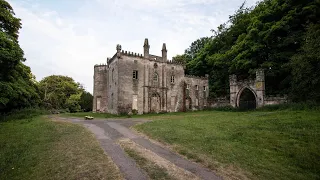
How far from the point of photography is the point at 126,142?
468 inches

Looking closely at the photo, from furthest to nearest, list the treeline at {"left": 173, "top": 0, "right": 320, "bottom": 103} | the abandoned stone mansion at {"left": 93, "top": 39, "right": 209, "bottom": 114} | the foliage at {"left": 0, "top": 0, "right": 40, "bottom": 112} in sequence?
the abandoned stone mansion at {"left": 93, "top": 39, "right": 209, "bottom": 114}
the treeline at {"left": 173, "top": 0, "right": 320, "bottom": 103}
the foliage at {"left": 0, "top": 0, "right": 40, "bottom": 112}

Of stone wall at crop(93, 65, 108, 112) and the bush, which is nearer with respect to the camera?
the bush

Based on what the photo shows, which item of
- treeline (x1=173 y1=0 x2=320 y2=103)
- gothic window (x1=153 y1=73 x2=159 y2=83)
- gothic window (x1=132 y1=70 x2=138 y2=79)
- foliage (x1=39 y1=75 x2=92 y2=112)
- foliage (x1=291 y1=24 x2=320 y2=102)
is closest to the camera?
foliage (x1=291 y1=24 x2=320 y2=102)

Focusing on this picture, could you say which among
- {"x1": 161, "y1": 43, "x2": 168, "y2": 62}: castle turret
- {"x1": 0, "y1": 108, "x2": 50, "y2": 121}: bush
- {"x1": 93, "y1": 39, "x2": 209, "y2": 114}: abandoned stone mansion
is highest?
{"x1": 161, "y1": 43, "x2": 168, "y2": 62}: castle turret

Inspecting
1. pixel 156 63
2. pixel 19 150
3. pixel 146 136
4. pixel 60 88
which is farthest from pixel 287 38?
pixel 60 88

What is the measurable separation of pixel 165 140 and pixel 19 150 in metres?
7.58

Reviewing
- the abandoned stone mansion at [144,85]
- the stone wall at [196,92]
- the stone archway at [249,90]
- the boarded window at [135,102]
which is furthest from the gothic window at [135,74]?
the stone archway at [249,90]

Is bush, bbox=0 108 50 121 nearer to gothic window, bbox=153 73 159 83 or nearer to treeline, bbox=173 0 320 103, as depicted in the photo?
gothic window, bbox=153 73 159 83

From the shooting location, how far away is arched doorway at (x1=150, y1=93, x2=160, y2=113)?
3177 cm

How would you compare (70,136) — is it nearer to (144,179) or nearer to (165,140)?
(165,140)

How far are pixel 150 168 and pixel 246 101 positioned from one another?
28.0m

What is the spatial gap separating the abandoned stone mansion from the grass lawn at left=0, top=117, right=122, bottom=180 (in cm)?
1586

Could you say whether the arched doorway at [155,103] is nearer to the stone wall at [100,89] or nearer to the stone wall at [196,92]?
the stone wall at [196,92]

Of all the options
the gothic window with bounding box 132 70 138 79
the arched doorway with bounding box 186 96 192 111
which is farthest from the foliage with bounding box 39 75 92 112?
the arched doorway with bounding box 186 96 192 111
